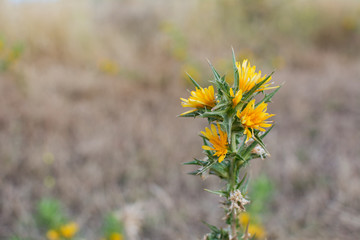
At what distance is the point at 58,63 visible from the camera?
18.5 feet

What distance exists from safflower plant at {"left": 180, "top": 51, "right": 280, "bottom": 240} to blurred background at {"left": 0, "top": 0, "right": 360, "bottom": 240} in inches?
31.2

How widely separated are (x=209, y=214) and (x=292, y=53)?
4863 millimetres

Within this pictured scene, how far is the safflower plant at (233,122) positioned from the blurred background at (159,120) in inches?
31.2

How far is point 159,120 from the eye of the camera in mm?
4199

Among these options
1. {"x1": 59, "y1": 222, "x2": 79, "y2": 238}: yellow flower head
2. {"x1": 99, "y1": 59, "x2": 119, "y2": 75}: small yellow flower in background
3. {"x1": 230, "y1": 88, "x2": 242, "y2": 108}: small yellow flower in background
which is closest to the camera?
{"x1": 230, "y1": 88, "x2": 242, "y2": 108}: small yellow flower in background

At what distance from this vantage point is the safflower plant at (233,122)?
804mm

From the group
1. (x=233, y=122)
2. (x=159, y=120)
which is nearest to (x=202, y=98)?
(x=233, y=122)

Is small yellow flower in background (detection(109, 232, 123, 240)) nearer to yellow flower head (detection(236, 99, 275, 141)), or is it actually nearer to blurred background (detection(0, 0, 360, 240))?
blurred background (detection(0, 0, 360, 240))

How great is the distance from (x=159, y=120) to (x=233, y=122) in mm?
3380

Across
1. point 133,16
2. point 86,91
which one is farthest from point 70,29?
point 133,16

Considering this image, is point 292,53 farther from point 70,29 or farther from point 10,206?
point 10,206

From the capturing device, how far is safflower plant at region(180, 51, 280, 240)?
2.64 feet

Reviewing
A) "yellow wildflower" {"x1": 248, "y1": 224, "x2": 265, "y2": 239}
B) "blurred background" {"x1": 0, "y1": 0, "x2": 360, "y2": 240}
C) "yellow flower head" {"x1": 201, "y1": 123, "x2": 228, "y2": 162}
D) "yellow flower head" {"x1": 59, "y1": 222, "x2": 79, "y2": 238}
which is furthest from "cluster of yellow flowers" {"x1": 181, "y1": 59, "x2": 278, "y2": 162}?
"yellow flower head" {"x1": 59, "y1": 222, "x2": 79, "y2": 238}

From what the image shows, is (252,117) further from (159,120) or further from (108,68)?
(108,68)
